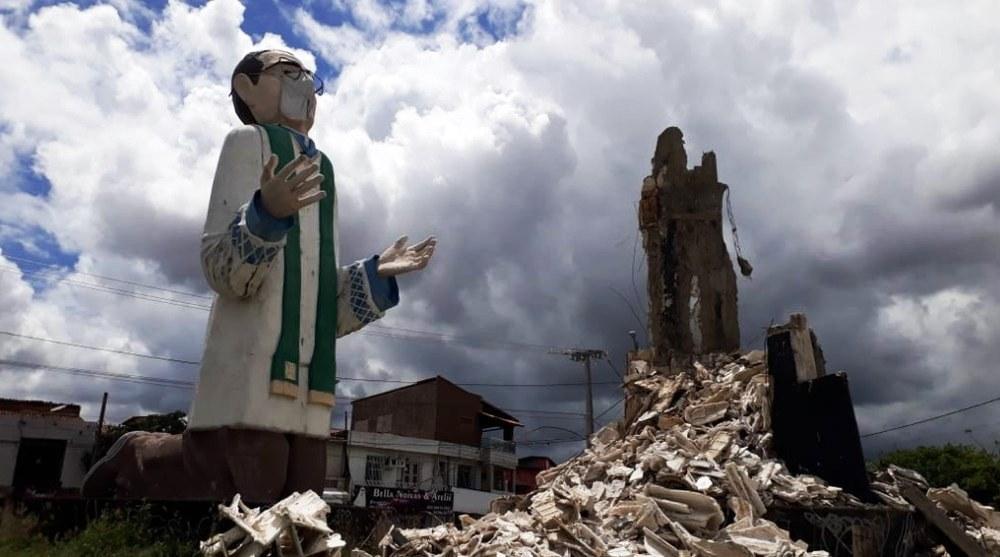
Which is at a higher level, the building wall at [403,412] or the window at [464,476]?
the building wall at [403,412]

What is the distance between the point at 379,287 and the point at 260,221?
1919 millimetres

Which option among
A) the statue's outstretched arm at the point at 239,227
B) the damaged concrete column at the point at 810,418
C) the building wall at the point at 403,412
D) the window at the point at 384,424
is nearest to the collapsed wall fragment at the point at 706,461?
the damaged concrete column at the point at 810,418

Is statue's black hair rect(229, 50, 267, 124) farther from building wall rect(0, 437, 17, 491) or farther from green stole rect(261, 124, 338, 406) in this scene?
building wall rect(0, 437, 17, 491)

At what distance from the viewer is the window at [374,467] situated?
107 feet

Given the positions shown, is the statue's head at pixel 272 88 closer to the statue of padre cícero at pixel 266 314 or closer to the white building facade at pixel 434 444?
the statue of padre cícero at pixel 266 314

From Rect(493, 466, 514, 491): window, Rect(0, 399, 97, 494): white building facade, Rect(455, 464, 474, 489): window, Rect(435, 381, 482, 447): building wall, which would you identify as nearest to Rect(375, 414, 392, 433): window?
Rect(435, 381, 482, 447): building wall

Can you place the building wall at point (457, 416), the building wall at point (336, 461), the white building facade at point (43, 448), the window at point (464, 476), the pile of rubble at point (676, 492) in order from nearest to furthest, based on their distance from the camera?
the pile of rubble at point (676, 492)
the white building facade at point (43, 448)
the building wall at point (336, 461)
the window at point (464, 476)
the building wall at point (457, 416)

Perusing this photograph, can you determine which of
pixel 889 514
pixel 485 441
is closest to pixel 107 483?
pixel 889 514

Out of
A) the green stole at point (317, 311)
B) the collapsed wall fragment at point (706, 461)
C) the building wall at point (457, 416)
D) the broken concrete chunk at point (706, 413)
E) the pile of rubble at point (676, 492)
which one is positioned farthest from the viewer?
the building wall at point (457, 416)

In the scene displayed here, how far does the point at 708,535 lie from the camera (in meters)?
7.99

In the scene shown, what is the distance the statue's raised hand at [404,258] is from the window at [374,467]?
2556 centimetres

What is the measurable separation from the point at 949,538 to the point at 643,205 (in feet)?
23.0

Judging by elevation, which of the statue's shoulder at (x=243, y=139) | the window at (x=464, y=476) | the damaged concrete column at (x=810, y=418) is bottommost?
the damaged concrete column at (x=810, y=418)

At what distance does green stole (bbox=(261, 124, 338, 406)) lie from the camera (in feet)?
24.2
